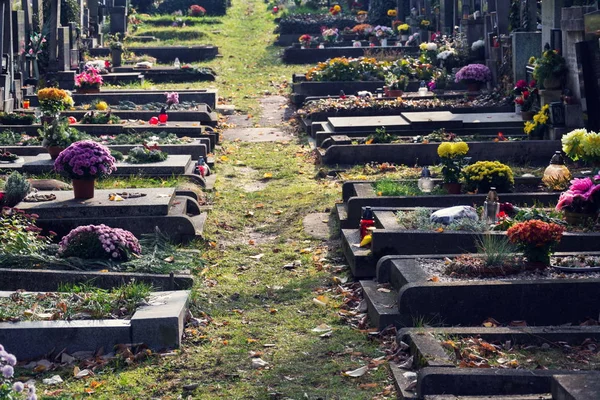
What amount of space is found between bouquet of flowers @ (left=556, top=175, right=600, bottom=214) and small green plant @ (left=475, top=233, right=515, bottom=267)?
1.34m

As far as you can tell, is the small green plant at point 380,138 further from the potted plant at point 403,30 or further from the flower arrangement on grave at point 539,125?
the potted plant at point 403,30

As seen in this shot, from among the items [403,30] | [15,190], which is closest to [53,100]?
[15,190]

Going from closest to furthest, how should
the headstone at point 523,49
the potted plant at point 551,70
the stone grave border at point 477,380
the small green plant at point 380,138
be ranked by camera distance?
1. the stone grave border at point 477,380
2. the small green plant at point 380,138
3. the potted plant at point 551,70
4. the headstone at point 523,49

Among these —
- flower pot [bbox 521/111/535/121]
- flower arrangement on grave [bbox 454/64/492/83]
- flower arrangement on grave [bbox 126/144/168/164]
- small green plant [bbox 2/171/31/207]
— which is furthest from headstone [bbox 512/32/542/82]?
small green plant [bbox 2/171/31/207]

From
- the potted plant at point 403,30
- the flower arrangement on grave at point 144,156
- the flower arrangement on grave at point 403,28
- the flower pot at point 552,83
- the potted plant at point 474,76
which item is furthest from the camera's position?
the flower arrangement on grave at point 403,28

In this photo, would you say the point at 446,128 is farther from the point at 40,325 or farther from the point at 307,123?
the point at 40,325

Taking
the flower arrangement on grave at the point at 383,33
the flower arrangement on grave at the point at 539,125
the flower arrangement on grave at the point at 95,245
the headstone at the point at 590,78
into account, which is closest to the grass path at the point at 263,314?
the flower arrangement on grave at the point at 95,245

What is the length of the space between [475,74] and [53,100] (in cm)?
952

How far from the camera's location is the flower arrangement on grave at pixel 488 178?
41.2 ft

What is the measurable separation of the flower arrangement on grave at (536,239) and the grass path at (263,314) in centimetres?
171

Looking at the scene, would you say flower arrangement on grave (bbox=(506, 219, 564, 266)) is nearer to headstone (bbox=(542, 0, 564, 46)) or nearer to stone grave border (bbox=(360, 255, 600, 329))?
stone grave border (bbox=(360, 255, 600, 329))

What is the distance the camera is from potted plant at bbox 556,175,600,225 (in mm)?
10812

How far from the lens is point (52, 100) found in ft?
57.8

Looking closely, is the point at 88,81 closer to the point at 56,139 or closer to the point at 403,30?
the point at 56,139
